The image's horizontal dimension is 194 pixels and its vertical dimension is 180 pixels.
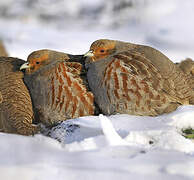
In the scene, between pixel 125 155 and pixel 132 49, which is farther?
pixel 132 49

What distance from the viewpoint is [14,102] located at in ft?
9.97

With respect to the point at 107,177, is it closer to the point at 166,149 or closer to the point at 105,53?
the point at 166,149

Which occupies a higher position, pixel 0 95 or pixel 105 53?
pixel 105 53

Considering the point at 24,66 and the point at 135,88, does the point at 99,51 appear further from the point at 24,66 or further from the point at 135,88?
the point at 24,66

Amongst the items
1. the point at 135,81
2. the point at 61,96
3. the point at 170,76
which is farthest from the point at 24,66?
the point at 170,76

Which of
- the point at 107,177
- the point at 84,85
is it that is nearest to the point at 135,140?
the point at 107,177

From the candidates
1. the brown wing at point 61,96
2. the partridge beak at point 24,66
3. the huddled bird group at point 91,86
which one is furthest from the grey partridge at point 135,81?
the partridge beak at point 24,66

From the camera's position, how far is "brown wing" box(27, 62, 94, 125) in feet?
9.84

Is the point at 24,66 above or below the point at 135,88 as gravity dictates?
above

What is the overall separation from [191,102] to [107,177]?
1860 millimetres

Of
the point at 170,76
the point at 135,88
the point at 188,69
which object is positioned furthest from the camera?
the point at 188,69

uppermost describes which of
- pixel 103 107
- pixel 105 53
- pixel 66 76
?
pixel 105 53

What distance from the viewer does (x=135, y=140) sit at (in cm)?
170

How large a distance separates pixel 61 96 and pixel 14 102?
433 millimetres
